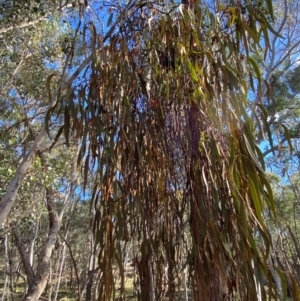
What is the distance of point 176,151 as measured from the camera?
3.08 ft

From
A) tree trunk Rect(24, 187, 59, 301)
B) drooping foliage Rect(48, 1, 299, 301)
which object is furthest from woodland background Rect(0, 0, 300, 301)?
tree trunk Rect(24, 187, 59, 301)

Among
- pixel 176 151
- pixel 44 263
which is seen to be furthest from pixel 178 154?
pixel 44 263

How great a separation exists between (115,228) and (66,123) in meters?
0.35

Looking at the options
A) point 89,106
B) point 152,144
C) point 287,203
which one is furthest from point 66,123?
point 287,203

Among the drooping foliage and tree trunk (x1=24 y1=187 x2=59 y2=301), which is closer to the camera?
the drooping foliage

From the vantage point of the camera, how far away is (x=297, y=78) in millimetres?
7723

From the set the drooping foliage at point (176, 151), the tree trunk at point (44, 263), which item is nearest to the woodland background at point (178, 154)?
the drooping foliage at point (176, 151)

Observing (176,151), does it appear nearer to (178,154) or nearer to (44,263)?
(178,154)

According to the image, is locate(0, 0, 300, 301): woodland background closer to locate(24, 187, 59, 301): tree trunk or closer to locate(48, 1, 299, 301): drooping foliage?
locate(48, 1, 299, 301): drooping foliage

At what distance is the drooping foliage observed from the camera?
80 cm

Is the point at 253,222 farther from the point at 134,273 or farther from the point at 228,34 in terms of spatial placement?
the point at 228,34

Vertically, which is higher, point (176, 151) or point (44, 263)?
point (44, 263)

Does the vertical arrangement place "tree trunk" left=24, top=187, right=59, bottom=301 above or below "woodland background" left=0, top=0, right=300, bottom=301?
above

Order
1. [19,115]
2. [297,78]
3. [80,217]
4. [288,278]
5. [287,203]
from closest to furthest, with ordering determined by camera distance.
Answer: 1. [288,278]
2. [19,115]
3. [297,78]
4. [287,203]
5. [80,217]
